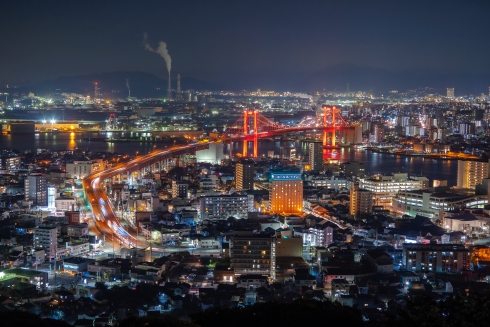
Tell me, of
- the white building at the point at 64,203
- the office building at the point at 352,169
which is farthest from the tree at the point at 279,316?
the office building at the point at 352,169

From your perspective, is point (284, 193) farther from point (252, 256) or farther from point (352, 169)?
→ point (352, 169)

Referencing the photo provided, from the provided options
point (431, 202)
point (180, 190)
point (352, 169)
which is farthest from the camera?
point (352, 169)

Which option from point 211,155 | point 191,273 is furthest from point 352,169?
point 191,273

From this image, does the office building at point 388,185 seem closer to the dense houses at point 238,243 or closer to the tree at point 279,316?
the dense houses at point 238,243

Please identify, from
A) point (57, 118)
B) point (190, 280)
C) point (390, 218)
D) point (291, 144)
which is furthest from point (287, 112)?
point (190, 280)

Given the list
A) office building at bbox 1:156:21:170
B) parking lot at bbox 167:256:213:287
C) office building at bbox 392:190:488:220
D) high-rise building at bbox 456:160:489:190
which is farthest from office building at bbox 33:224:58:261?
office building at bbox 1:156:21:170

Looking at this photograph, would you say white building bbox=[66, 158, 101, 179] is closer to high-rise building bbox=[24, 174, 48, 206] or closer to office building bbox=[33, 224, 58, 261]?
high-rise building bbox=[24, 174, 48, 206]
